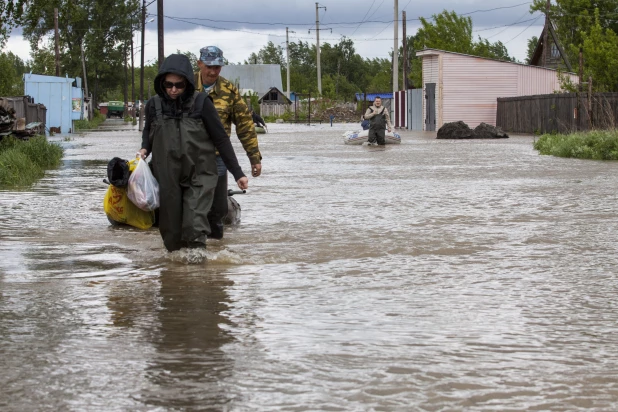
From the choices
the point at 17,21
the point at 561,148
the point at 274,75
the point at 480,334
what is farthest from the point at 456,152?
the point at 274,75

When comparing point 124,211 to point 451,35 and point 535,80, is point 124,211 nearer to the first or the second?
point 535,80

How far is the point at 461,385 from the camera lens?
466cm

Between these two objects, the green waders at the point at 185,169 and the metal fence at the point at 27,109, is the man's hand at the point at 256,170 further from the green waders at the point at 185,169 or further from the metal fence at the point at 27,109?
the metal fence at the point at 27,109

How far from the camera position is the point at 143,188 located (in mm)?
8828

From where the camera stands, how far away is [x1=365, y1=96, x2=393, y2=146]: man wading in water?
30.2 metres

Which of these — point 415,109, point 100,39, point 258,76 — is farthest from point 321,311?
point 258,76

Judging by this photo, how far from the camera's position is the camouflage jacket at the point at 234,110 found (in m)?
9.04

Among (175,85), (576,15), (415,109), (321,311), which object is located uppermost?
(576,15)

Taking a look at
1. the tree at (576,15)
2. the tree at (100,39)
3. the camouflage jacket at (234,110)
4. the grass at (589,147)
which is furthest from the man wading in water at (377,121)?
the tree at (100,39)

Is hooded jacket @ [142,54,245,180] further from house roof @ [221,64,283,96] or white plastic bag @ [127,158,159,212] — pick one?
house roof @ [221,64,283,96]

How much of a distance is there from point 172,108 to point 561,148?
17905 millimetres

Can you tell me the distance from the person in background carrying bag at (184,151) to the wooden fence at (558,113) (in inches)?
879

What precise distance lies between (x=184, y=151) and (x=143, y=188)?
4.12 feet

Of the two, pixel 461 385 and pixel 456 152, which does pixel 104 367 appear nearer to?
pixel 461 385
